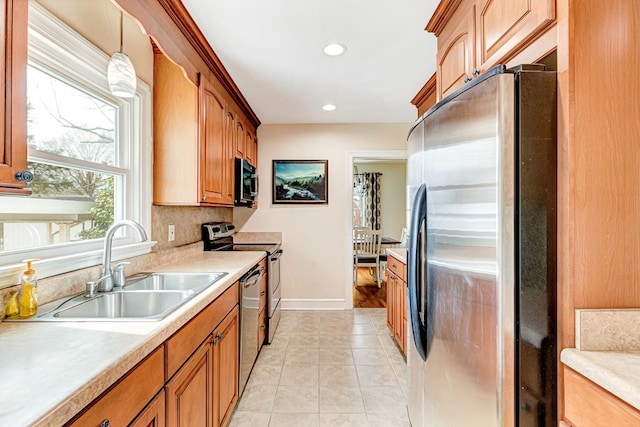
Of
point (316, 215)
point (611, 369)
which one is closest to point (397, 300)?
point (316, 215)

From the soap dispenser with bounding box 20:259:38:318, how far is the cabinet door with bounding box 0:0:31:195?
494 millimetres

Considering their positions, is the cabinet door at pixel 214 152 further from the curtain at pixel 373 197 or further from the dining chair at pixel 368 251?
the curtain at pixel 373 197

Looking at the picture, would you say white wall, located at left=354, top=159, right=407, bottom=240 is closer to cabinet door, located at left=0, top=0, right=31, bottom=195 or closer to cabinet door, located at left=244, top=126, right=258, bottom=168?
cabinet door, located at left=244, top=126, right=258, bottom=168

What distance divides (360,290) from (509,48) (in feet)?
13.9

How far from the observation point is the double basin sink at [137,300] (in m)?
1.19

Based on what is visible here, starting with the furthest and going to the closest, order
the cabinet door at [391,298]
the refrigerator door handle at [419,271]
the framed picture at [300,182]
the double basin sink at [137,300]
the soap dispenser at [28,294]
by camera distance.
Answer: the framed picture at [300,182], the cabinet door at [391,298], the refrigerator door handle at [419,271], the double basin sink at [137,300], the soap dispenser at [28,294]

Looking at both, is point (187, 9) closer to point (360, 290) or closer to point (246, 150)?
point (246, 150)

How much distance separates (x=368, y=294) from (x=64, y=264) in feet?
13.1

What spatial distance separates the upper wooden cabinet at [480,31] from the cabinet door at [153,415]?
170 centimetres

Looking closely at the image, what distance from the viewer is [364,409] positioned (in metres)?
1.95

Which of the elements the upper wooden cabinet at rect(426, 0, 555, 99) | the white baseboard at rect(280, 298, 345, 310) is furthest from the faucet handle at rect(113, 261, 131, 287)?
the white baseboard at rect(280, 298, 345, 310)

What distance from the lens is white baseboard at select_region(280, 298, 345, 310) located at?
3941 mm

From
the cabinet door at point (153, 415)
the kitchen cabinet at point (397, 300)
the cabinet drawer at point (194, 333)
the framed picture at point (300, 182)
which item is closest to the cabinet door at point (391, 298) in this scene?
the kitchen cabinet at point (397, 300)

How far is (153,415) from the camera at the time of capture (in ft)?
3.07
